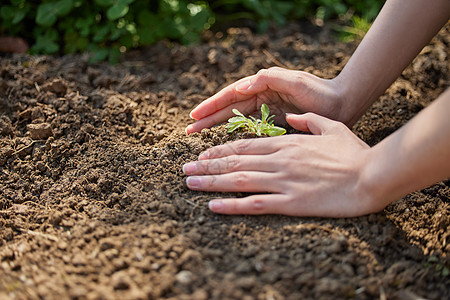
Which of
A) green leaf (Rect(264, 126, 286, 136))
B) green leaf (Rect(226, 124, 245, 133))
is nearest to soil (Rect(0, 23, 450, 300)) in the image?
green leaf (Rect(226, 124, 245, 133))

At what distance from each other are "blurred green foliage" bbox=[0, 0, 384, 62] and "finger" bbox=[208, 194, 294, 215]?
174 centimetres

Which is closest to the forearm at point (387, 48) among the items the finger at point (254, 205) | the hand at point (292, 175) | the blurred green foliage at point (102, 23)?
the hand at point (292, 175)

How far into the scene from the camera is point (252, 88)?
2.37 meters

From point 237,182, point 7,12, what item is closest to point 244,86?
point 237,182

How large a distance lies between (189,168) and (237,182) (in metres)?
0.27

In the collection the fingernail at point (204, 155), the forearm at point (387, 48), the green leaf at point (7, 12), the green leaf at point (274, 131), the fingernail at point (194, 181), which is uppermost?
the forearm at point (387, 48)

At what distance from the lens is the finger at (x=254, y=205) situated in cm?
187

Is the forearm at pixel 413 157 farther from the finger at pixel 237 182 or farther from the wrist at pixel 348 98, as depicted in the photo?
the wrist at pixel 348 98

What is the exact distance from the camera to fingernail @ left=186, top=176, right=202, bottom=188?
202 centimetres

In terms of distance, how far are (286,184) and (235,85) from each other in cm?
76

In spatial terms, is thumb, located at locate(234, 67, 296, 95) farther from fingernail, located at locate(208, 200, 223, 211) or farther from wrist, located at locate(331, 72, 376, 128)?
fingernail, located at locate(208, 200, 223, 211)

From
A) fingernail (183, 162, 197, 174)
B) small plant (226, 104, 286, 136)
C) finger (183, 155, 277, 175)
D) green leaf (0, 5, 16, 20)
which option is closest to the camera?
finger (183, 155, 277, 175)

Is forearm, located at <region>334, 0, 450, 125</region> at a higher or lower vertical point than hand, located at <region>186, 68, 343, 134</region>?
higher

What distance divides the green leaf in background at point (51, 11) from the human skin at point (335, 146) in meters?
1.41
